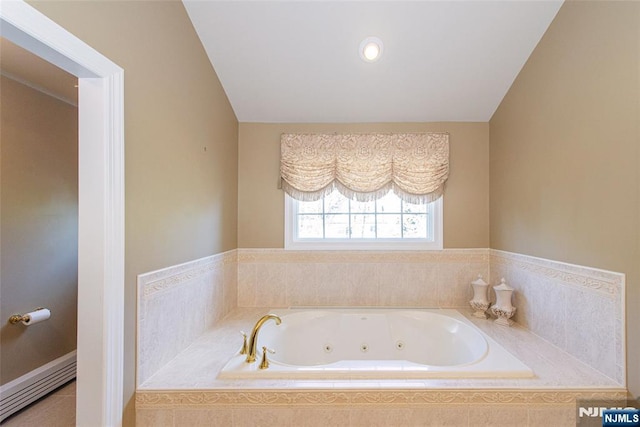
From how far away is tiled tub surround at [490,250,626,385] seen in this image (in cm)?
140

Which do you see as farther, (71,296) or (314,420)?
(71,296)

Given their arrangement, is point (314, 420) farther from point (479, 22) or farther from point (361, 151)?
point (479, 22)

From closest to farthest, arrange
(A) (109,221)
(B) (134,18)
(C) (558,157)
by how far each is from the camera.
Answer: (A) (109,221) → (B) (134,18) → (C) (558,157)

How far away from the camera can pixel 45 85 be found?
2107mm

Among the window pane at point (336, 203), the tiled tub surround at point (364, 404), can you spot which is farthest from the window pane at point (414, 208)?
the tiled tub surround at point (364, 404)

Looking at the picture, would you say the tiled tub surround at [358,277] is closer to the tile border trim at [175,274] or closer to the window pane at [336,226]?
the window pane at [336,226]

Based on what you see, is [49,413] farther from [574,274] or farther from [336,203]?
[574,274]

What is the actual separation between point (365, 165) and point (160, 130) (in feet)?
5.29

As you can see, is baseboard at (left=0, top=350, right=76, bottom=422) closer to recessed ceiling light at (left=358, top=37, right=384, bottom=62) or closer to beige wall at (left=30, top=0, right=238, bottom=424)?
beige wall at (left=30, top=0, right=238, bottom=424)

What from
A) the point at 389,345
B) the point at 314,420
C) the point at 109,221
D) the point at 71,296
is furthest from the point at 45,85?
the point at 389,345

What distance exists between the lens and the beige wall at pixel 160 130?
126cm

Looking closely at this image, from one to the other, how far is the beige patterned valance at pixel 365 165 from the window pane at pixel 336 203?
127mm

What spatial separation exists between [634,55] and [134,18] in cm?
219

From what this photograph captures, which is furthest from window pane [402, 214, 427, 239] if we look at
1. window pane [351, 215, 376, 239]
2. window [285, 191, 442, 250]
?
window pane [351, 215, 376, 239]
